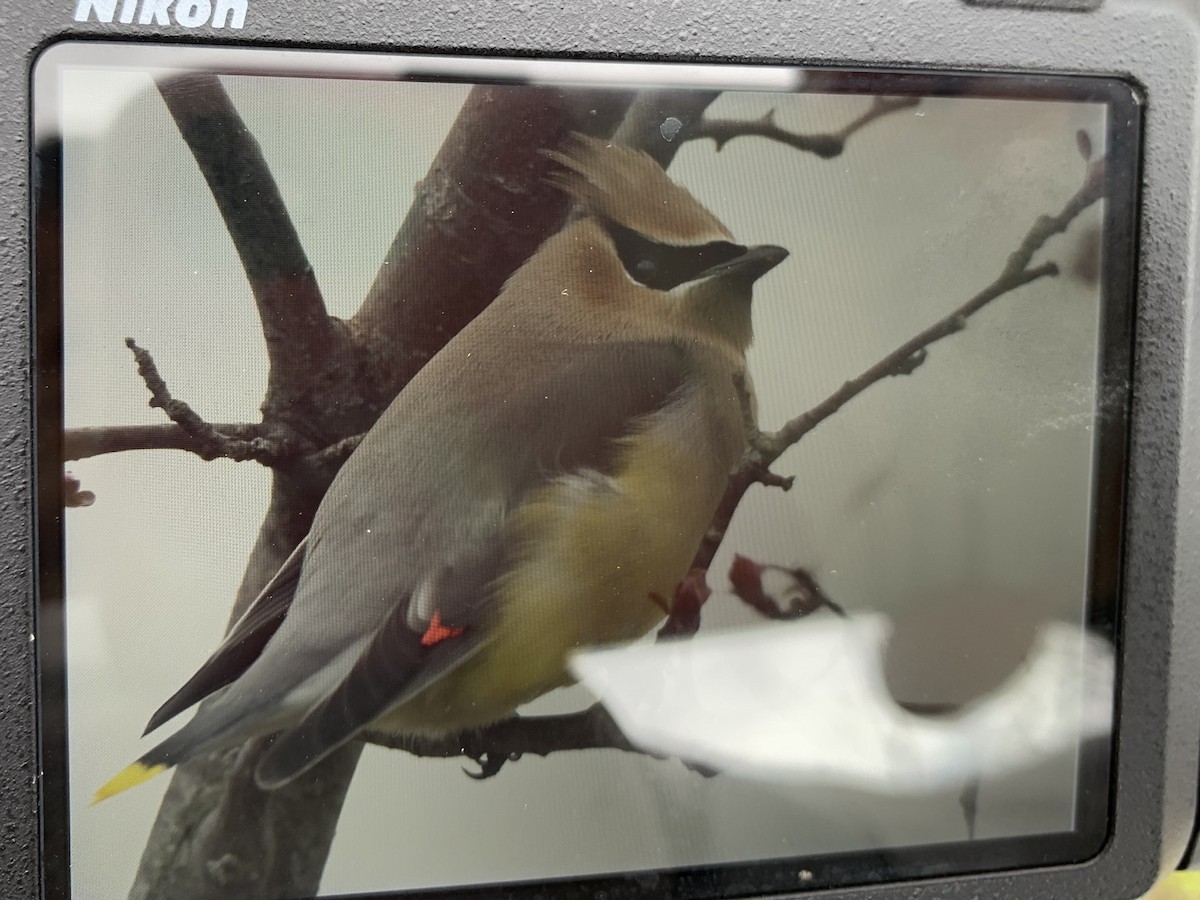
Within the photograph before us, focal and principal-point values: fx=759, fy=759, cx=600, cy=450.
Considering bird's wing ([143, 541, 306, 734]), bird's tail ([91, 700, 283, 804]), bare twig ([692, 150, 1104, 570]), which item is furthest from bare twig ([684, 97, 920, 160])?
bird's tail ([91, 700, 283, 804])

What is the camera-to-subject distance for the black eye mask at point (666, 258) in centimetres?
60

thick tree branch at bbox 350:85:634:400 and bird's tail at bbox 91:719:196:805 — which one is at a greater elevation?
thick tree branch at bbox 350:85:634:400

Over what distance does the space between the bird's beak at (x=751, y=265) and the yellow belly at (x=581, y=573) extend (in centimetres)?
14

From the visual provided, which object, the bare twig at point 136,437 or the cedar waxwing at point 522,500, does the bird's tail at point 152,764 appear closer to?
the cedar waxwing at point 522,500

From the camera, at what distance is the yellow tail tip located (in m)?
0.56

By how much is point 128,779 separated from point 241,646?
125 mm

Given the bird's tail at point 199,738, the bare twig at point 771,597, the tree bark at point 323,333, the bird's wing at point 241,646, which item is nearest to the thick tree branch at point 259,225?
the tree bark at point 323,333

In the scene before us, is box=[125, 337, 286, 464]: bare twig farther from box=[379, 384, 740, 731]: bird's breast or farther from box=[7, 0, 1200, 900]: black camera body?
box=[379, 384, 740, 731]: bird's breast

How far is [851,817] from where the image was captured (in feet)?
2.07

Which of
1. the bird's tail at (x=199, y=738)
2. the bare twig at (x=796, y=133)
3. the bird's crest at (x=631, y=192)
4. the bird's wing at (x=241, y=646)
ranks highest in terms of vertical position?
the bare twig at (x=796, y=133)

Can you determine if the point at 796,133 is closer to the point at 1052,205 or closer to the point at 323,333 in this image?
the point at 1052,205

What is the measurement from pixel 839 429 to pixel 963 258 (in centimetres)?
18

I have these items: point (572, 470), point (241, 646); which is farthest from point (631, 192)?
point (241, 646)

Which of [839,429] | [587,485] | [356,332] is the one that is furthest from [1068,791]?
[356,332]
